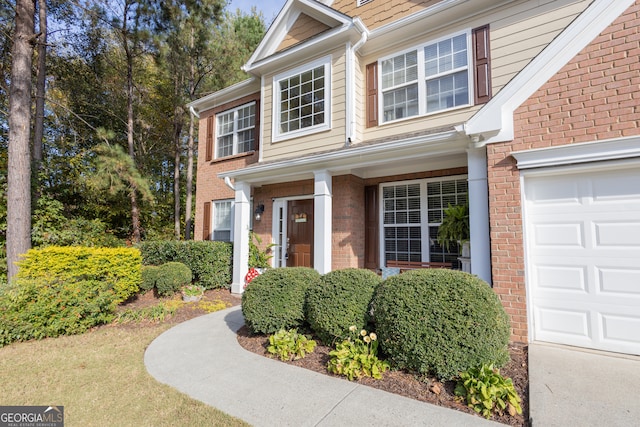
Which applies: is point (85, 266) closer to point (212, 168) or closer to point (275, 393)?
point (212, 168)

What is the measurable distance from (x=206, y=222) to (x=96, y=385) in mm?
7403

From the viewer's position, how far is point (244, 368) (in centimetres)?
379

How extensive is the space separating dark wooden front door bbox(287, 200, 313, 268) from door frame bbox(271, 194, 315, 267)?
0.14 m

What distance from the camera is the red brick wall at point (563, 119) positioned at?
154 inches

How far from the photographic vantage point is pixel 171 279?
777cm

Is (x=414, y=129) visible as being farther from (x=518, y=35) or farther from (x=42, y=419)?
(x=42, y=419)

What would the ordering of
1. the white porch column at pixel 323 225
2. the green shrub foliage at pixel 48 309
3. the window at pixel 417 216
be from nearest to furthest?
the green shrub foliage at pixel 48 309 < the white porch column at pixel 323 225 < the window at pixel 417 216

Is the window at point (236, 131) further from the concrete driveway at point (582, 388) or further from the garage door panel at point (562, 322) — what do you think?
the concrete driveway at point (582, 388)

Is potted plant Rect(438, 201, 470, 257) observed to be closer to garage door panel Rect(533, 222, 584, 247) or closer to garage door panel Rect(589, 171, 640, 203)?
garage door panel Rect(533, 222, 584, 247)

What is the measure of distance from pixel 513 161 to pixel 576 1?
3758mm

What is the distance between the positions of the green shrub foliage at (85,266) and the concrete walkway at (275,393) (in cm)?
320

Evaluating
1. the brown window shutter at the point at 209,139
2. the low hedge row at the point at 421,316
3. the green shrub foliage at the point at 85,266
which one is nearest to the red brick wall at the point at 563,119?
the low hedge row at the point at 421,316

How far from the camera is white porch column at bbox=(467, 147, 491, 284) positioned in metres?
4.63

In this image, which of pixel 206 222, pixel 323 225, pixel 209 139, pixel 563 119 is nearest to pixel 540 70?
pixel 563 119
